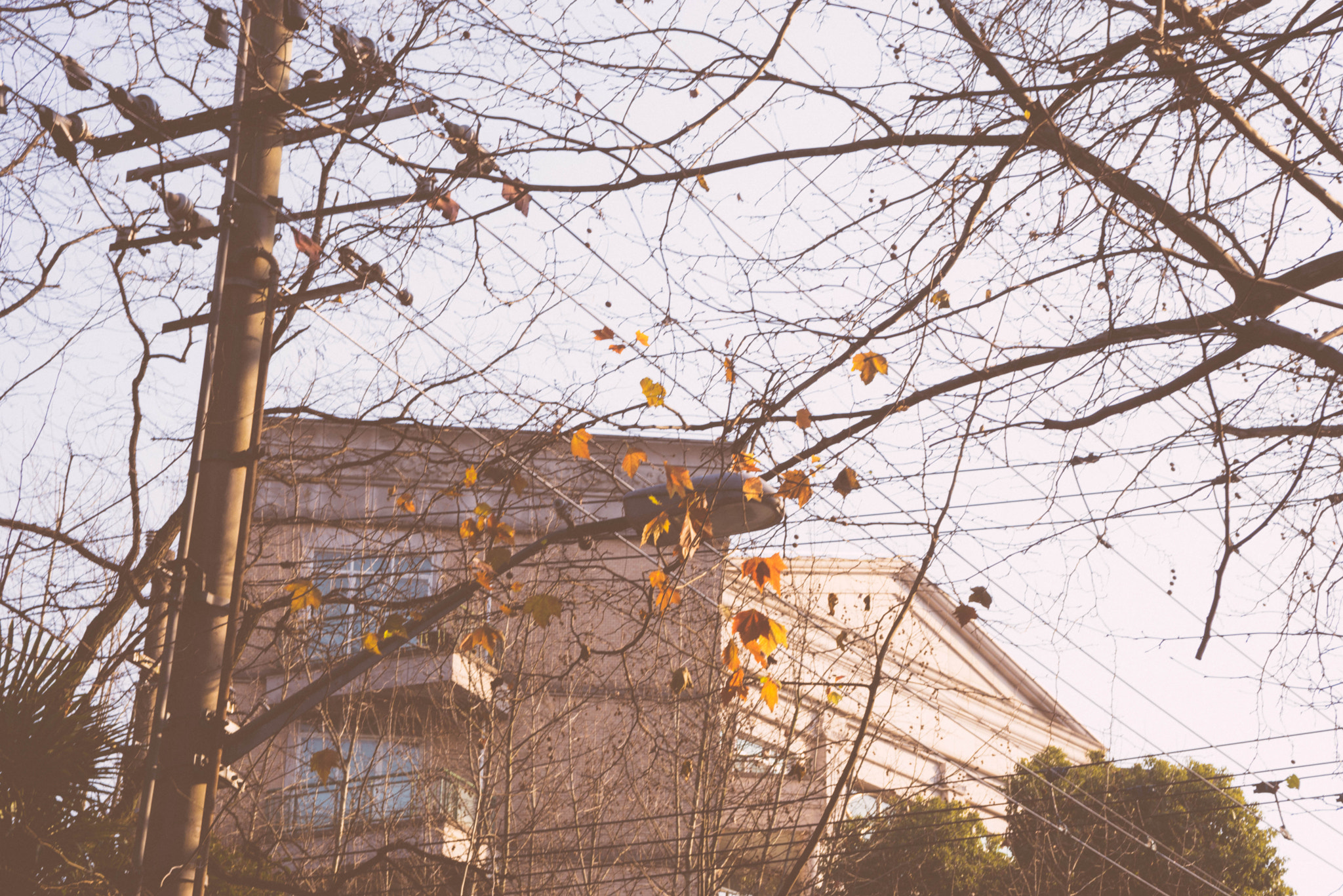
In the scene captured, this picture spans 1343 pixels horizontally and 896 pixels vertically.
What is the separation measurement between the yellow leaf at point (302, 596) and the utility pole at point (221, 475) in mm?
348

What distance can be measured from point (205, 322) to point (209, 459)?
1.35m

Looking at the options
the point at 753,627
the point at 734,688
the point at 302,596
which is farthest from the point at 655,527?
the point at 302,596

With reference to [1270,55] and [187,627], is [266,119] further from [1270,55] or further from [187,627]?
[1270,55]

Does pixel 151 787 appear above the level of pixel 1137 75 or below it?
below

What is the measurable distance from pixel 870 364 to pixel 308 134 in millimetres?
2896

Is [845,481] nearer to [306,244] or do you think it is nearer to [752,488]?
[752,488]

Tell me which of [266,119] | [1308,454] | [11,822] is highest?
[266,119]

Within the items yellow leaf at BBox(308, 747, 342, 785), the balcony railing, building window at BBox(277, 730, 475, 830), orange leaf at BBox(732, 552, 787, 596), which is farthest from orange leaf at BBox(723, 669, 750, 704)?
building window at BBox(277, 730, 475, 830)

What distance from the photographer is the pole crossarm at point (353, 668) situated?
4.99m

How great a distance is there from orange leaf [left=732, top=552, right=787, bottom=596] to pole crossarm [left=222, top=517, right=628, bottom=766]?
35.9 inches

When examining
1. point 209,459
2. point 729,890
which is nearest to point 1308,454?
point 209,459

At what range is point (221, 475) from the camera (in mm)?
5309

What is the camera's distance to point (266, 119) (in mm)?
5758

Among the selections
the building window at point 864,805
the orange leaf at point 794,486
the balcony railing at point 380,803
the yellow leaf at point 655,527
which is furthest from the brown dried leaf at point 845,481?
the building window at point 864,805
